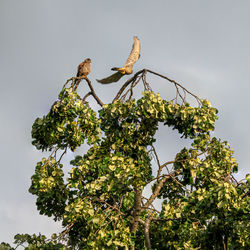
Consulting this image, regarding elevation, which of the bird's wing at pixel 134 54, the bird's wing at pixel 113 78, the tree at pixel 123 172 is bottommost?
the tree at pixel 123 172

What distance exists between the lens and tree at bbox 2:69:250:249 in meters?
7.97

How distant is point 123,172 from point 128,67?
9.90ft

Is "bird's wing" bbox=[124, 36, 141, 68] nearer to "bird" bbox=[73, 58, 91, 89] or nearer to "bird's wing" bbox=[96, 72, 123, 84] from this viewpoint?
"bird's wing" bbox=[96, 72, 123, 84]

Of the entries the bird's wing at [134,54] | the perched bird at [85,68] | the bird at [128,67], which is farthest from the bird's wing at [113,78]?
the perched bird at [85,68]

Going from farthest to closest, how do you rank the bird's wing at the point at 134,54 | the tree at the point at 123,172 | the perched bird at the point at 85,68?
the perched bird at the point at 85,68 → the bird's wing at the point at 134,54 → the tree at the point at 123,172

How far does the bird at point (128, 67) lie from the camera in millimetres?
9623

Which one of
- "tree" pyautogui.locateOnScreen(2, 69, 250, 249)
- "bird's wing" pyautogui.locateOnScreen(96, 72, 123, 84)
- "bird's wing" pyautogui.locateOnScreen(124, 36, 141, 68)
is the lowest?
"tree" pyautogui.locateOnScreen(2, 69, 250, 249)

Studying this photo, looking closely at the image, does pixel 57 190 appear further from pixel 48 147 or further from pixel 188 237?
pixel 188 237

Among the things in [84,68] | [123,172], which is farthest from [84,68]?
[123,172]

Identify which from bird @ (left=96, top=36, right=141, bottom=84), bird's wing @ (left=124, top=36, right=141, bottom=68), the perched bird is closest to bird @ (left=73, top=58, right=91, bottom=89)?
the perched bird

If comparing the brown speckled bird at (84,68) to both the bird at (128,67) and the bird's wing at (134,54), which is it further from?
the bird's wing at (134,54)

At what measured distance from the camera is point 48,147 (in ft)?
30.9

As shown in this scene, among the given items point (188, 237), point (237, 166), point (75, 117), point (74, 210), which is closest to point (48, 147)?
point (75, 117)

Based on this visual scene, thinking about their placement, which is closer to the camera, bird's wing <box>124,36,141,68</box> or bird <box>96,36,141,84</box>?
bird <box>96,36,141,84</box>
